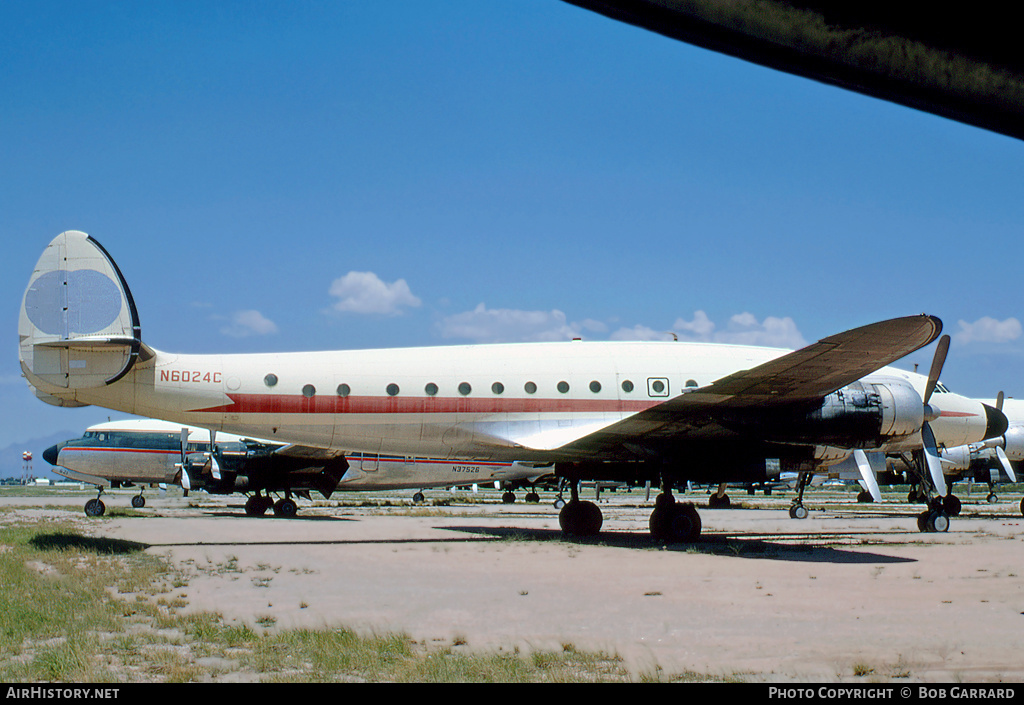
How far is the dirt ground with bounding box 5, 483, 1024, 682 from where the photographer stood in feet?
18.4

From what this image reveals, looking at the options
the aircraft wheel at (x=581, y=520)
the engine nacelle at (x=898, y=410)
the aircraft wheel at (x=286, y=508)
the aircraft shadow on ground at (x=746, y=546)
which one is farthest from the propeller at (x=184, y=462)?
the engine nacelle at (x=898, y=410)

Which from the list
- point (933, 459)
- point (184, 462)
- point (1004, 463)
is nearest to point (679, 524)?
point (933, 459)

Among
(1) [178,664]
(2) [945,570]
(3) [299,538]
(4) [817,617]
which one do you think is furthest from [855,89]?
(3) [299,538]

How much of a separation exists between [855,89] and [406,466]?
3267cm

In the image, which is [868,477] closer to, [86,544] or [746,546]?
[746,546]

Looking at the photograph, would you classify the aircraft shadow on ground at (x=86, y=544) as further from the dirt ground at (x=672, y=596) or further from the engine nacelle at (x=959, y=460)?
the engine nacelle at (x=959, y=460)

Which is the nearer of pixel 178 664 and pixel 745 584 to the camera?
pixel 178 664

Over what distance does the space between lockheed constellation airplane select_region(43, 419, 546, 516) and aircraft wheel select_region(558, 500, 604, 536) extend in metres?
13.1

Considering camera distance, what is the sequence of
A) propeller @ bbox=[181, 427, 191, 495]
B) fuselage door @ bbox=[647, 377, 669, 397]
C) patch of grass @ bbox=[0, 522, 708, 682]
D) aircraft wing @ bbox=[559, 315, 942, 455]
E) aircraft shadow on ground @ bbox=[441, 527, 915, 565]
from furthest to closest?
propeller @ bbox=[181, 427, 191, 495] → fuselage door @ bbox=[647, 377, 669, 397] → aircraft shadow on ground @ bbox=[441, 527, 915, 565] → aircraft wing @ bbox=[559, 315, 942, 455] → patch of grass @ bbox=[0, 522, 708, 682]

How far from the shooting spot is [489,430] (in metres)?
14.7

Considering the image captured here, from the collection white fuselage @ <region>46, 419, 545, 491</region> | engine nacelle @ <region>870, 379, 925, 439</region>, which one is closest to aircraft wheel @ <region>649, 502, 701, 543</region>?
engine nacelle @ <region>870, 379, 925, 439</region>

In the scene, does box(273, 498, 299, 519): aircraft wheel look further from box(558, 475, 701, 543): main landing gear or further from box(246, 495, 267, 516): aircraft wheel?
box(558, 475, 701, 543): main landing gear

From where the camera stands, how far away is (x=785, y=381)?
11867mm
